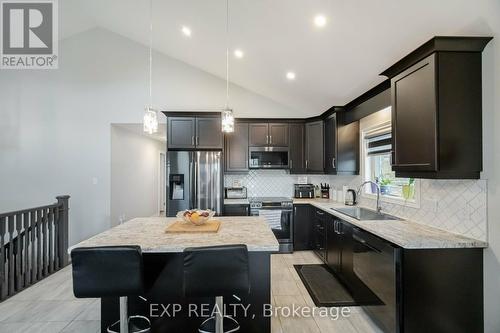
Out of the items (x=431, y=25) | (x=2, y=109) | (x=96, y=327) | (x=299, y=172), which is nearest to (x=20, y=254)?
(x=96, y=327)

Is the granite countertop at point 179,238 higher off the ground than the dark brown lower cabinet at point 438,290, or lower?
higher

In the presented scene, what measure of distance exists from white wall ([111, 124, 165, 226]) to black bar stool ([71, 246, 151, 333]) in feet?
11.9

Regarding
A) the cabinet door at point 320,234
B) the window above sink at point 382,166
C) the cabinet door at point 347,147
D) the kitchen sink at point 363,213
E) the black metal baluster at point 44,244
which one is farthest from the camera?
the cabinet door at point 347,147

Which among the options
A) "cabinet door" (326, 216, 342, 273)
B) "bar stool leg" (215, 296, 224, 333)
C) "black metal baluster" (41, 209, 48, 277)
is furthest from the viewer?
"black metal baluster" (41, 209, 48, 277)

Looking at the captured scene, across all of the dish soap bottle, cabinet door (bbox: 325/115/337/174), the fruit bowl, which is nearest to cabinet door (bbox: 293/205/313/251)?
the dish soap bottle

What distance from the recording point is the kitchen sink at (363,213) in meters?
3.06

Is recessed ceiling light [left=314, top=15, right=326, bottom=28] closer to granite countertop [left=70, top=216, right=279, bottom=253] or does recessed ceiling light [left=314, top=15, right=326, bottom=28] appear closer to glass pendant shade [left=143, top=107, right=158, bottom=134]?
glass pendant shade [left=143, top=107, right=158, bottom=134]

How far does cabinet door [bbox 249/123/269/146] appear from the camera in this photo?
184 inches

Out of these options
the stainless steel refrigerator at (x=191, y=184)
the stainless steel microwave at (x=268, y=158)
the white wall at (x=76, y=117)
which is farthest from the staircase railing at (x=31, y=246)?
the stainless steel microwave at (x=268, y=158)

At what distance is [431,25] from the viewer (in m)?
1.90

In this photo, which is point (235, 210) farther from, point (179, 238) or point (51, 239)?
point (51, 239)

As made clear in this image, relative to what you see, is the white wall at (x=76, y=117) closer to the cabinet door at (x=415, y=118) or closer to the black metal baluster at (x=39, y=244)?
the black metal baluster at (x=39, y=244)

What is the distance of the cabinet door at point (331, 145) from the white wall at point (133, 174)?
11.7ft

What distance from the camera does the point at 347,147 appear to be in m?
4.02
